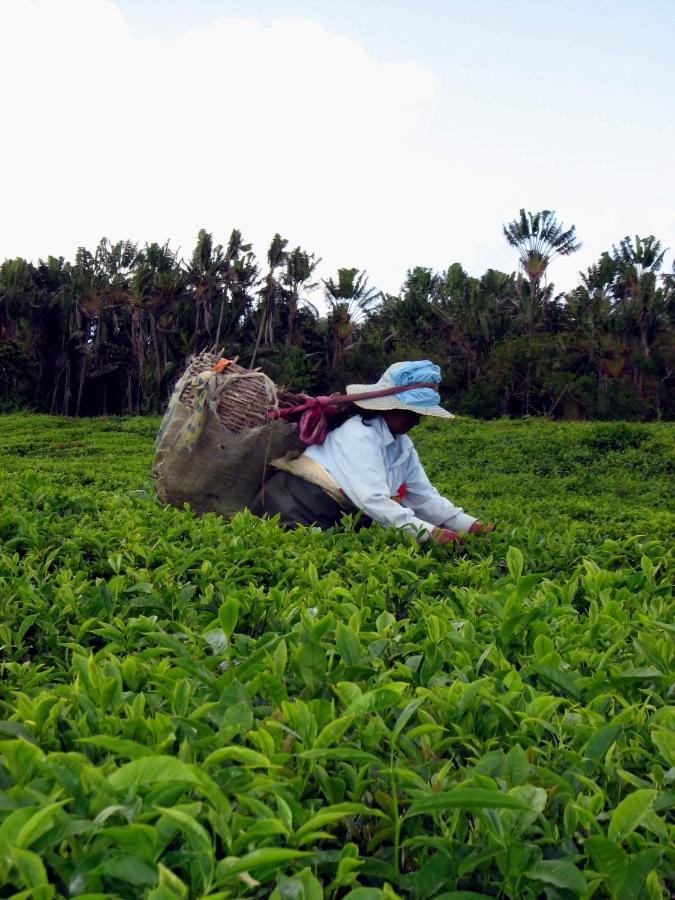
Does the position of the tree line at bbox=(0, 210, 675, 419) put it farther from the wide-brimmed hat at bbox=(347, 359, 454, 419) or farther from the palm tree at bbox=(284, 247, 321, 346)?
the wide-brimmed hat at bbox=(347, 359, 454, 419)

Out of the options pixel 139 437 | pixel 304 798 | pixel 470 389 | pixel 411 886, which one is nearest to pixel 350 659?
pixel 304 798

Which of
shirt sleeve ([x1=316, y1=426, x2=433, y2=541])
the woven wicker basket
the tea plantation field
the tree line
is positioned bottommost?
the tea plantation field

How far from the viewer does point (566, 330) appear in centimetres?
2833

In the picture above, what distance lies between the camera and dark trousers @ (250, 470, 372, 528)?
3.64 m

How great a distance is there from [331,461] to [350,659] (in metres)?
2.35

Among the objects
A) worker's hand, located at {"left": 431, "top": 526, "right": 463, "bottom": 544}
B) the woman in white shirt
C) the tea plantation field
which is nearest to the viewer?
the tea plantation field

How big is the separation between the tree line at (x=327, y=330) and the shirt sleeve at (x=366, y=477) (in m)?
21.9

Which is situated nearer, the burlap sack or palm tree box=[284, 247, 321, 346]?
the burlap sack

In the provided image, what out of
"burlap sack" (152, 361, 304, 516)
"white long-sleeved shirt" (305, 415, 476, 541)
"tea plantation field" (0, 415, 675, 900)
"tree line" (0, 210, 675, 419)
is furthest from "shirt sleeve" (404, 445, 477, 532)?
"tree line" (0, 210, 675, 419)

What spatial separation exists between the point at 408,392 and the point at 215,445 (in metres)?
0.90

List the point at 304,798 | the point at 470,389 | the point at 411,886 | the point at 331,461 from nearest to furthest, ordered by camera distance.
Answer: the point at 411,886 → the point at 304,798 → the point at 331,461 → the point at 470,389

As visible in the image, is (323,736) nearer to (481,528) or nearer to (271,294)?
(481,528)

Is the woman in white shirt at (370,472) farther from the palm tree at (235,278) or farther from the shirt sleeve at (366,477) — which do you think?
the palm tree at (235,278)

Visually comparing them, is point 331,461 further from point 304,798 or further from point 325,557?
point 304,798
